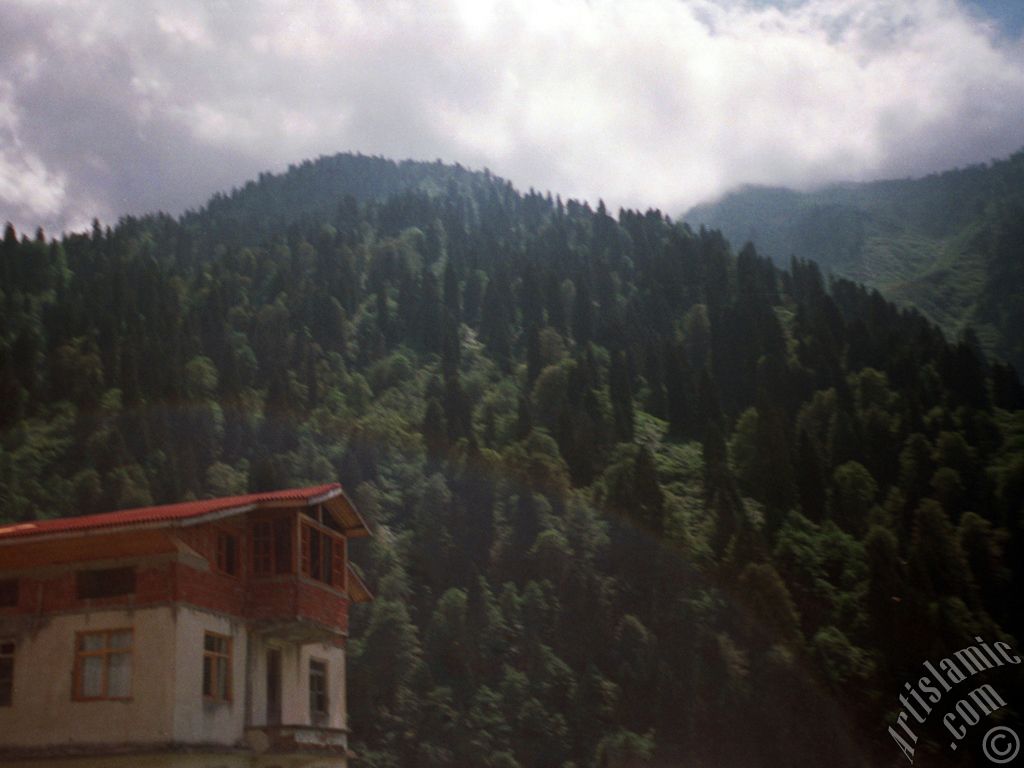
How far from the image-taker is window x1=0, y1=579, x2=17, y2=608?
30.3 m

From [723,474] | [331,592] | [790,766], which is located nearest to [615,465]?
[723,474]

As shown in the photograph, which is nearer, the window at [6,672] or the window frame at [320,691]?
the window at [6,672]

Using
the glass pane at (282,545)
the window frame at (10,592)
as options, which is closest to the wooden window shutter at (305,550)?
the glass pane at (282,545)

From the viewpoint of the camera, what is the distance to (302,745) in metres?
31.4

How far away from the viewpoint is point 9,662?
29.8 m

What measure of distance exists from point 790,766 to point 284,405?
83.8m

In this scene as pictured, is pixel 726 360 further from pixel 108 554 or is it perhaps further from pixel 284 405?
pixel 108 554

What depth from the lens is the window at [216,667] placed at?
29.7 meters

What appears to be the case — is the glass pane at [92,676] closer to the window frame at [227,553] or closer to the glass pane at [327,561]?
the window frame at [227,553]

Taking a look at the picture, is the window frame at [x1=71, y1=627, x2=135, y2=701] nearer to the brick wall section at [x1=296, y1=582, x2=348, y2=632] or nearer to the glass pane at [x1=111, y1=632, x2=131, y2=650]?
the glass pane at [x1=111, y1=632, x2=131, y2=650]

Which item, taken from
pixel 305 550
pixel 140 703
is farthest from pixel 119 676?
pixel 305 550

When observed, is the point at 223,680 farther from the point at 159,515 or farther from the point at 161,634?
the point at 159,515

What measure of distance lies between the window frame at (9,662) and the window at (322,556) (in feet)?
29.9
